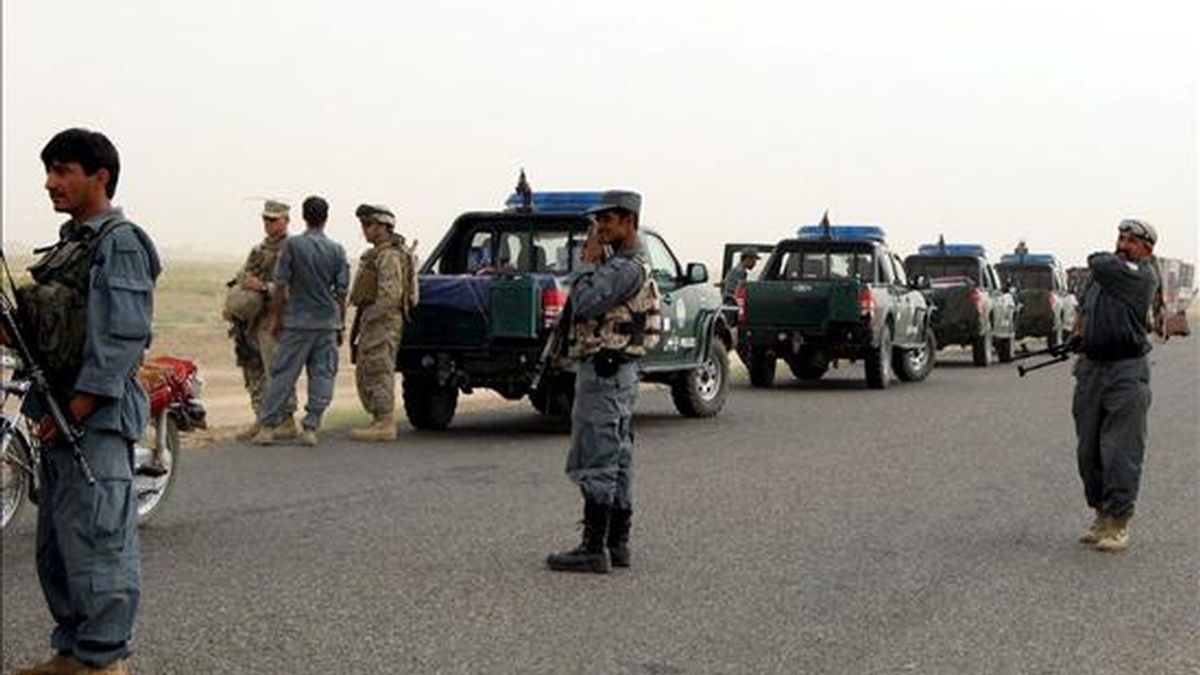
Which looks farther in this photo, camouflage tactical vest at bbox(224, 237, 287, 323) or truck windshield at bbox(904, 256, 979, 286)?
truck windshield at bbox(904, 256, 979, 286)

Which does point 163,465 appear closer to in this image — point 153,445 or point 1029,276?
point 153,445

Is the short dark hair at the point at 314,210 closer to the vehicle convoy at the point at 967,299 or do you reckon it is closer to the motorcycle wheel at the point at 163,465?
the motorcycle wheel at the point at 163,465

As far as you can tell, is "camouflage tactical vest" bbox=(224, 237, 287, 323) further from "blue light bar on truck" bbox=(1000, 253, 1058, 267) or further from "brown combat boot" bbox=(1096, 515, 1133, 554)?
"blue light bar on truck" bbox=(1000, 253, 1058, 267)

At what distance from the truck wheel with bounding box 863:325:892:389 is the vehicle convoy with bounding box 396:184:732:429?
5100mm

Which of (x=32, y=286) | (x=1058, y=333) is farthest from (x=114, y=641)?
(x=1058, y=333)

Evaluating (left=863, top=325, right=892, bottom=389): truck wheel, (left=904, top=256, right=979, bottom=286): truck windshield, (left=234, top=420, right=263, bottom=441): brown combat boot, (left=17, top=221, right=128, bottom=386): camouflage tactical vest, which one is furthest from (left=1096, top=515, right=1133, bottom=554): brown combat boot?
(left=904, top=256, right=979, bottom=286): truck windshield

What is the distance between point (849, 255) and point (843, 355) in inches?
54.2

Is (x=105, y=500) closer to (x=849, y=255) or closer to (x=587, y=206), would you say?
(x=587, y=206)

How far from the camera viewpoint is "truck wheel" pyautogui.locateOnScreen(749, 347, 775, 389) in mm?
20562

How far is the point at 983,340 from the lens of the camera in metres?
25.8

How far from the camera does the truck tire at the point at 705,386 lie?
15281 mm

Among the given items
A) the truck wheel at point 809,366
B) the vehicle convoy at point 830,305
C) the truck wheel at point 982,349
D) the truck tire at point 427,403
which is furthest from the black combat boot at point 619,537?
the truck wheel at point 982,349

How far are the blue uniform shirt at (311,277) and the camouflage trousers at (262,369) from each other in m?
0.33

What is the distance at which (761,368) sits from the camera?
2077cm
